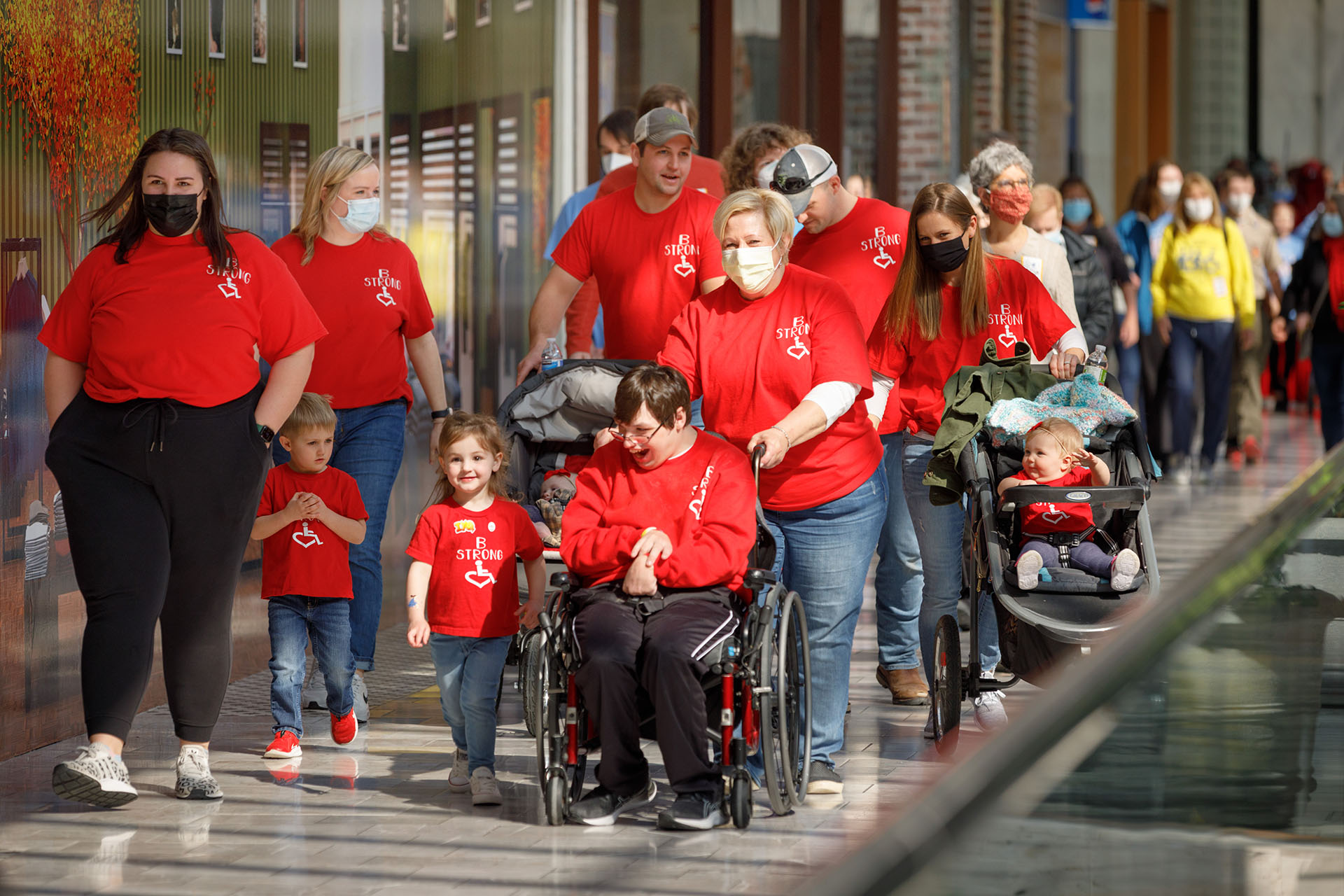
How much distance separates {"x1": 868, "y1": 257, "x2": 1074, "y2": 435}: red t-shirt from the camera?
20.3 feet

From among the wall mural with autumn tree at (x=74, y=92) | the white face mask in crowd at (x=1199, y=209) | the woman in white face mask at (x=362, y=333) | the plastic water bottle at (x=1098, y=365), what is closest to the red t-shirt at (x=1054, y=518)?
the plastic water bottle at (x=1098, y=365)

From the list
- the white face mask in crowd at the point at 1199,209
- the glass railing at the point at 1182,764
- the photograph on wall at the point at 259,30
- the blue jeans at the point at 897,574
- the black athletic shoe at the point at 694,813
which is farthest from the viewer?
the white face mask in crowd at the point at 1199,209

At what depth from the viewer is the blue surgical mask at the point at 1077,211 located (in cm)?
1202

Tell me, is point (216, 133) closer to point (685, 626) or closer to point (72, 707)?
point (72, 707)

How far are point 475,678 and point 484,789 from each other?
0.33 m

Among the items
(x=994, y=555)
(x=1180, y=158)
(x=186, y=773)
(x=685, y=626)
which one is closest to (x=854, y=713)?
(x=994, y=555)

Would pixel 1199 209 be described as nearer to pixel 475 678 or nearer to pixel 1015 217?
pixel 1015 217

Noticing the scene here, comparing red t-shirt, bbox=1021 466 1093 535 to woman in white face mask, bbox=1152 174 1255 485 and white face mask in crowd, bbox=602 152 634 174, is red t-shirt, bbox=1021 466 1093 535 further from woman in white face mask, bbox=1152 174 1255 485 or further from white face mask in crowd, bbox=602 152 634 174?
woman in white face mask, bbox=1152 174 1255 485

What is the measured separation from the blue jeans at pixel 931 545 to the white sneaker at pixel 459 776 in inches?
63.0

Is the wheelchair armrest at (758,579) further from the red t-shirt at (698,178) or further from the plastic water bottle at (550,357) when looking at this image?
the red t-shirt at (698,178)

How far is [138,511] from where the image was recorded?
5336mm

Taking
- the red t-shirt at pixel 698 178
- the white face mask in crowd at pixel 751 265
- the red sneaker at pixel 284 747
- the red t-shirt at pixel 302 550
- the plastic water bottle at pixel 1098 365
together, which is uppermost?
the red t-shirt at pixel 698 178

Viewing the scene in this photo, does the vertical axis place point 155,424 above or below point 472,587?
above

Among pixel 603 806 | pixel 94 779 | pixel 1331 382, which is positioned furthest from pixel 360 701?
pixel 1331 382
